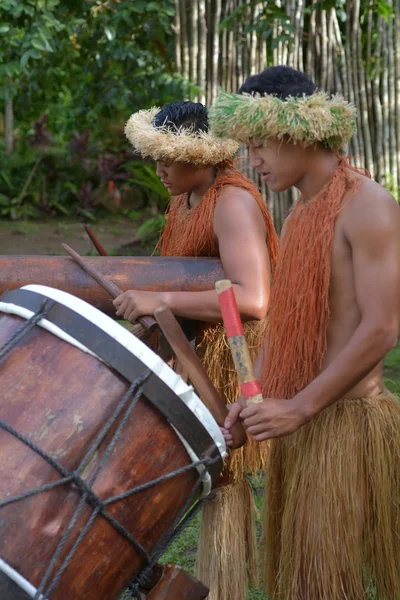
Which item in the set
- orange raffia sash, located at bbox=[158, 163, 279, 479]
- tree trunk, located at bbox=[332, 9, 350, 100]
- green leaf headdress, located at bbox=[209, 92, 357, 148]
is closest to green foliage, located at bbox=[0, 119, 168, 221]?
tree trunk, located at bbox=[332, 9, 350, 100]

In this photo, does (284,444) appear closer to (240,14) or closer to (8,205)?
(240,14)

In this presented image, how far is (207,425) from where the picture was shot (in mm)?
1750

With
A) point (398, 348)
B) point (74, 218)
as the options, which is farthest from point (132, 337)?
point (74, 218)

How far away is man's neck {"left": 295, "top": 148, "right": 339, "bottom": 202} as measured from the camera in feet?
6.62

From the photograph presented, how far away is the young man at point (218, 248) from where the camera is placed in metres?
2.33

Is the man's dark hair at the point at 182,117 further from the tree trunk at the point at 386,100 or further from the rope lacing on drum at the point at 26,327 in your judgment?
the tree trunk at the point at 386,100

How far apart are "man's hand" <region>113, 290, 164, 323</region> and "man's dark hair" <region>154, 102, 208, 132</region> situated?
24.4 inches

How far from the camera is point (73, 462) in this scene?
1605 mm

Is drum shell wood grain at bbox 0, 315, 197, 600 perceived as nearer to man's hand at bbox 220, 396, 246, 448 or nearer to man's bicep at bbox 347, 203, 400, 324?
man's hand at bbox 220, 396, 246, 448

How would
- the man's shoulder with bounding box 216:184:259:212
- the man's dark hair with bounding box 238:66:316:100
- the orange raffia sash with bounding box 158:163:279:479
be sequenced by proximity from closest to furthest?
1. the man's dark hair with bounding box 238:66:316:100
2. the man's shoulder with bounding box 216:184:259:212
3. the orange raffia sash with bounding box 158:163:279:479

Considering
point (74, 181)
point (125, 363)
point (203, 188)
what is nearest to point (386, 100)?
point (74, 181)

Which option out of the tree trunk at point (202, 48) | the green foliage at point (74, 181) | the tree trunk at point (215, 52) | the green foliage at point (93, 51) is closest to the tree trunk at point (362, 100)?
the tree trunk at point (215, 52)

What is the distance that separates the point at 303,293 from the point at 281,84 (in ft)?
1.71

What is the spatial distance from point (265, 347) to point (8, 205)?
7.34 meters
